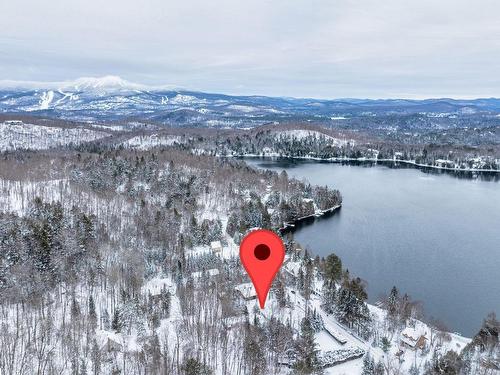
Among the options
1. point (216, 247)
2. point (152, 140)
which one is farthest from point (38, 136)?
point (216, 247)

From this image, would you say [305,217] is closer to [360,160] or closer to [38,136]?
[360,160]

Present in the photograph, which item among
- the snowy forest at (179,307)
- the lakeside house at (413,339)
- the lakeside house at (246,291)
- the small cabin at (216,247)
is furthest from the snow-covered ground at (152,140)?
the lakeside house at (413,339)

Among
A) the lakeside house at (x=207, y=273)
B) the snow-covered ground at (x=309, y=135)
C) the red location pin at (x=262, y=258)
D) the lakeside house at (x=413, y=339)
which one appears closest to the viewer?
the red location pin at (x=262, y=258)

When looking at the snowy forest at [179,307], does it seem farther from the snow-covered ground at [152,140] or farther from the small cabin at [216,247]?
the snow-covered ground at [152,140]

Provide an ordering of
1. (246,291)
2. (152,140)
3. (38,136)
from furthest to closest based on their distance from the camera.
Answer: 1. (152,140)
2. (38,136)
3. (246,291)

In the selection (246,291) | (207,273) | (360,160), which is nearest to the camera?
(246,291)
